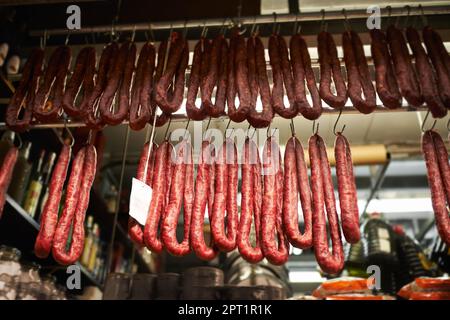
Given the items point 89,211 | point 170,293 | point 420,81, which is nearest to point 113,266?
point 89,211

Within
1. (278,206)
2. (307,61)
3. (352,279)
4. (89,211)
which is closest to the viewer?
(278,206)

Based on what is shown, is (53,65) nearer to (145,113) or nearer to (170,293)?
(145,113)

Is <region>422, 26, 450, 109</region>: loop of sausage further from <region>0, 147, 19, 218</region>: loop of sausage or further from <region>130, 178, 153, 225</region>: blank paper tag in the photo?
<region>0, 147, 19, 218</region>: loop of sausage

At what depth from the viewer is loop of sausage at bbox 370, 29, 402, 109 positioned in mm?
3025

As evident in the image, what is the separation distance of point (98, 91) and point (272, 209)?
1.51m

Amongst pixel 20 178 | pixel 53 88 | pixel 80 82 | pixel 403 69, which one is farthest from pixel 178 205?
pixel 20 178

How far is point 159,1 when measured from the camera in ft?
15.1

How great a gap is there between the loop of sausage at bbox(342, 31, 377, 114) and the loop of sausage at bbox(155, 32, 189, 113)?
1139 millimetres

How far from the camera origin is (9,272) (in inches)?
143

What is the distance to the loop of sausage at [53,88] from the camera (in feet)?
10.6

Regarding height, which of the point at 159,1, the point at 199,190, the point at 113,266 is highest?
the point at 159,1

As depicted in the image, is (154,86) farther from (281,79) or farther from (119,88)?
(281,79)

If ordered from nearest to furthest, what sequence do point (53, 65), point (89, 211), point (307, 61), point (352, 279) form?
1. point (307, 61)
2. point (53, 65)
3. point (352, 279)
4. point (89, 211)
